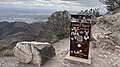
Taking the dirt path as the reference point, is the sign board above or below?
above

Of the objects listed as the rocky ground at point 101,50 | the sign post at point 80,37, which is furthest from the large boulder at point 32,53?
the sign post at point 80,37

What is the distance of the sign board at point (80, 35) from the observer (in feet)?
32.1

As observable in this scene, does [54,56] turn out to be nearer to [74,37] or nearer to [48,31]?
[74,37]

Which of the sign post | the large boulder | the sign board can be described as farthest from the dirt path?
the sign board

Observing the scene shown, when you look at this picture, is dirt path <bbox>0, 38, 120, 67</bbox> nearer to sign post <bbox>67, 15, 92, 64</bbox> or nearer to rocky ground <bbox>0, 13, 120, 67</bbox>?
rocky ground <bbox>0, 13, 120, 67</bbox>

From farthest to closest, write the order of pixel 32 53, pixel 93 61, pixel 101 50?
pixel 101 50 → pixel 93 61 → pixel 32 53

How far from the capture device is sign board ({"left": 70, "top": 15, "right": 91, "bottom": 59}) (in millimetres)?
9773

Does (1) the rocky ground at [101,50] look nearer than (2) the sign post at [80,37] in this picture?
No

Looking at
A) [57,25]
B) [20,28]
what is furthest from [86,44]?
[20,28]

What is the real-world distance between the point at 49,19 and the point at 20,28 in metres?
27.4

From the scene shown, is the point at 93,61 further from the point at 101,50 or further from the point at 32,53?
the point at 32,53

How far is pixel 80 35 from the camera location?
9.95 metres

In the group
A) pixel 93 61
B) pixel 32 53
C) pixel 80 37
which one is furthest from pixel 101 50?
pixel 32 53

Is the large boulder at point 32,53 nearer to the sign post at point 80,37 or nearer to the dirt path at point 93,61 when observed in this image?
the dirt path at point 93,61
